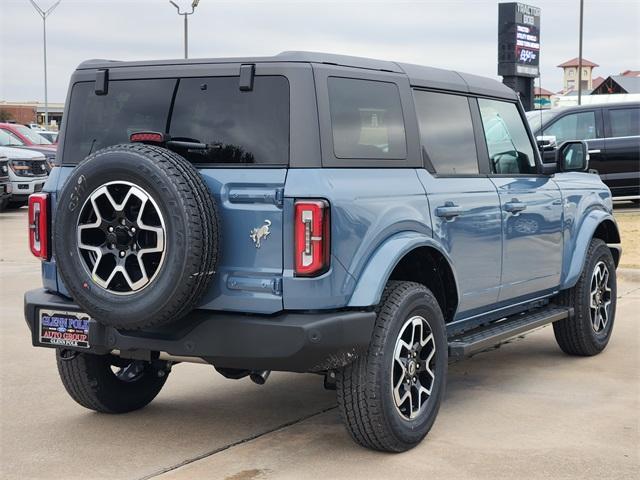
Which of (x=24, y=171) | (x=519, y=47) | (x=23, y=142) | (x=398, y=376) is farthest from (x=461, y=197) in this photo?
(x=519, y=47)

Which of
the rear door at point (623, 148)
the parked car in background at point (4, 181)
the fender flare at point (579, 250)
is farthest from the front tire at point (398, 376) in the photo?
the parked car in background at point (4, 181)

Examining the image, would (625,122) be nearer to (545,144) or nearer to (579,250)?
(545,144)

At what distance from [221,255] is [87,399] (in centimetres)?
147

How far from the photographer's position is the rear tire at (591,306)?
729 centimetres

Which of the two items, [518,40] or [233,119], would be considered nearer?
[233,119]

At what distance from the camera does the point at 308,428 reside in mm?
5508

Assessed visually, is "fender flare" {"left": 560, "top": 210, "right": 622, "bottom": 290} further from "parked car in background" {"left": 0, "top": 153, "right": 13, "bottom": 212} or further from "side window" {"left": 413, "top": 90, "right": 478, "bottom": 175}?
"parked car in background" {"left": 0, "top": 153, "right": 13, "bottom": 212}

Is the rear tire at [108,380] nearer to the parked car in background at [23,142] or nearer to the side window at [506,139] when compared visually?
the side window at [506,139]

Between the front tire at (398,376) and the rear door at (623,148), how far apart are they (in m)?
13.4

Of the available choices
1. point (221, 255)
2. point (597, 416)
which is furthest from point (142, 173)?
point (597, 416)

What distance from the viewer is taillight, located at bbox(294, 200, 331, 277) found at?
4.55m

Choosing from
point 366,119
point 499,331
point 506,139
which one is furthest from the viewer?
point 506,139

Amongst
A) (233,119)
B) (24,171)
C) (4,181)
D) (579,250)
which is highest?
(233,119)

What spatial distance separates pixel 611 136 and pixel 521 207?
12.2 metres
